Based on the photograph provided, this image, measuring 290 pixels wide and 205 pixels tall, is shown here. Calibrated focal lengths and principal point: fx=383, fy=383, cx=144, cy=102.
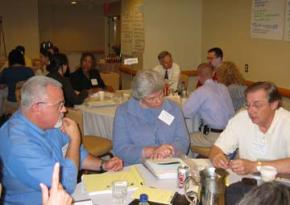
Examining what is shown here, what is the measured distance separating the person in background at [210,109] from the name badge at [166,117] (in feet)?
4.07

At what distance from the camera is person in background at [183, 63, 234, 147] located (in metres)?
3.98

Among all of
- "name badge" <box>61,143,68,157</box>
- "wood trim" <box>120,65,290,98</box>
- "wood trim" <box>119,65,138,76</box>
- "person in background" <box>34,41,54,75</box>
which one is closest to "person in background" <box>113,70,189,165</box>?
"name badge" <box>61,143,68,157</box>

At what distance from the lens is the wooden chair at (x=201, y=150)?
152 inches

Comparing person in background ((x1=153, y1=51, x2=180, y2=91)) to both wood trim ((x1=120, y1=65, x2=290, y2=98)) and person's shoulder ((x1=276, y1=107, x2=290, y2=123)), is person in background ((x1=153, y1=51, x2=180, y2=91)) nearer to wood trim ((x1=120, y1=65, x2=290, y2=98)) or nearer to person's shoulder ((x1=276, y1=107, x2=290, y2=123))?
wood trim ((x1=120, y1=65, x2=290, y2=98))

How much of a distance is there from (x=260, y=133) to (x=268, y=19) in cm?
337

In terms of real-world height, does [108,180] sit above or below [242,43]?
below

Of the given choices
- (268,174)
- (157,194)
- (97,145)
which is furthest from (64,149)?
(97,145)

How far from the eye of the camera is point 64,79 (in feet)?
15.1

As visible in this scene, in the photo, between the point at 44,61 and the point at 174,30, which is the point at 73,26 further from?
the point at 174,30

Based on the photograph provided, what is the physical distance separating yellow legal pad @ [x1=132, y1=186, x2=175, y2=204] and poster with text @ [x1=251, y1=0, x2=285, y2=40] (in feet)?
12.7

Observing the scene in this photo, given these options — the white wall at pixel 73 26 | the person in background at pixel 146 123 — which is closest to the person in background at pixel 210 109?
the person in background at pixel 146 123

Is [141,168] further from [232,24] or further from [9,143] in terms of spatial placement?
[232,24]

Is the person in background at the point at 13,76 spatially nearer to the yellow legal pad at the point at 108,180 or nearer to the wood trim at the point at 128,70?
the wood trim at the point at 128,70

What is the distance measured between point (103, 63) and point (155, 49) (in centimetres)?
325
